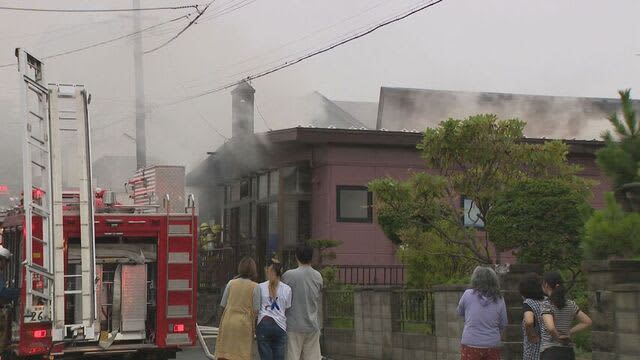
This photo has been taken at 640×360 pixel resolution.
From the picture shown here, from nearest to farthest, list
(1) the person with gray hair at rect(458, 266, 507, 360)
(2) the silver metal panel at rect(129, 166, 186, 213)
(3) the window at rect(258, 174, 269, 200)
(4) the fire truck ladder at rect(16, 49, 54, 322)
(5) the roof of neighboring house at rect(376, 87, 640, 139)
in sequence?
1. (1) the person with gray hair at rect(458, 266, 507, 360)
2. (4) the fire truck ladder at rect(16, 49, 54, 322)
3. (2) the silver metal panel at rect(129, 166, 186, 213)
4. (3) the window at rect(258, 174, 269, 200)
5. (5) the roof of neighboring house at rect(376, 87, 640, 139)

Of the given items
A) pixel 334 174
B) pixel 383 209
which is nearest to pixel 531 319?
pixel 383 209

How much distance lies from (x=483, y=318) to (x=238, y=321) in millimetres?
2602

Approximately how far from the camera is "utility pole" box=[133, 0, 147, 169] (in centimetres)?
2392

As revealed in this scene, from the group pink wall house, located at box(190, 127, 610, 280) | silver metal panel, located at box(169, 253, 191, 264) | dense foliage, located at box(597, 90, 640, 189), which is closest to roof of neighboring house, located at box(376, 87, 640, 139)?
pink wall house, located at box(190, 127, 610, 280)

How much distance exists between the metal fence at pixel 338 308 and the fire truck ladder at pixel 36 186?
24.3 ft

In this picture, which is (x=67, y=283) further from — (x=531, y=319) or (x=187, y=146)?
(x=187, y=146)

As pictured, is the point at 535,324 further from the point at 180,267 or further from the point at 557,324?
the point at 180,267

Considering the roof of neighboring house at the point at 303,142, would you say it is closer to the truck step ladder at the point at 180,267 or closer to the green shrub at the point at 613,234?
the truck step ladder at the point at 180,267

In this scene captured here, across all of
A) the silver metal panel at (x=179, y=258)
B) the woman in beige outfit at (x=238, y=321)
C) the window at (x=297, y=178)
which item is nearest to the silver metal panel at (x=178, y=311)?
the silver metal panel at (x=179, y=258)

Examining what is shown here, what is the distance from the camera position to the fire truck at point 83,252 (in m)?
11.2

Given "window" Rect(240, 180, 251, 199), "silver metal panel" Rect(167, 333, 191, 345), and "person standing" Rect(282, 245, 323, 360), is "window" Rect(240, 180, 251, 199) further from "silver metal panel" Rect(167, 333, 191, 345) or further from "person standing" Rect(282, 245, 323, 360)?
"person standing" Rect(282, 245, 323, 360)

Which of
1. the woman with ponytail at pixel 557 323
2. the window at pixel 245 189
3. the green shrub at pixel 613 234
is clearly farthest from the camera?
the window at pixel 245 189

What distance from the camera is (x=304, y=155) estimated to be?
22.9m

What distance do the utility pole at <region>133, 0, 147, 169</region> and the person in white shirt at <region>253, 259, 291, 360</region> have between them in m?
14.6
